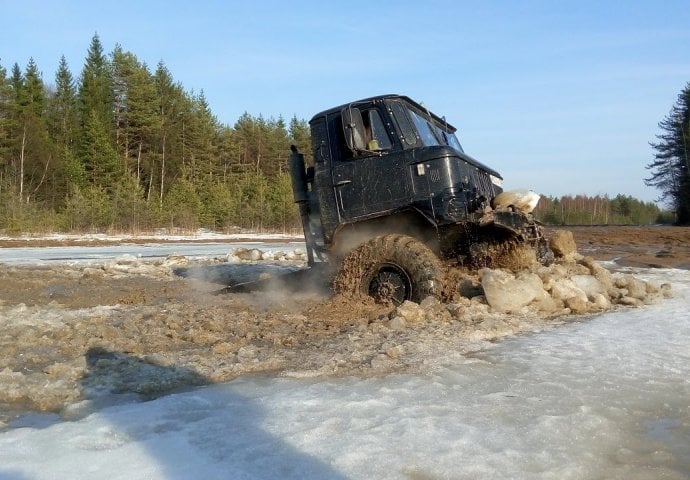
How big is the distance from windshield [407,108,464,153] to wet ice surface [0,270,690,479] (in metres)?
3.42

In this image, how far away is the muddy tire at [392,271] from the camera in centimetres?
602

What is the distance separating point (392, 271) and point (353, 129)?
1.71m

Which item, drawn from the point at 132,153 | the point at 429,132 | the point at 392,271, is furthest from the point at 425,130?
the point at 132,153

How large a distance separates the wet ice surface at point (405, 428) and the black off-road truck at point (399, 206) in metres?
2.03

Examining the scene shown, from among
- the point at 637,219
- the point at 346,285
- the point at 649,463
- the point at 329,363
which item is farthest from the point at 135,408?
the point at 637,219

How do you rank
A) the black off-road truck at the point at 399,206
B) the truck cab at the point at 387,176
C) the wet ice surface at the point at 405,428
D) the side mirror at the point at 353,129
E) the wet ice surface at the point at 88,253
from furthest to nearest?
the wet ice surface at the point at 88,253, the side mirror at the point at 353,129, the truck cab at the point at 387,176, the black off-road truck at the point at 399,206, the wet ice surface at the point at 405,428

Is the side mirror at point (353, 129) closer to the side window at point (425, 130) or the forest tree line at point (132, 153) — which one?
the side window at point (425, 130)

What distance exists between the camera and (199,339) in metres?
5.21

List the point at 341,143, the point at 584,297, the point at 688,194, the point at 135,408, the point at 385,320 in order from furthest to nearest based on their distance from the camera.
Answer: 1. the point at 688,194
2. the point at 341,143
3. the point at 584,297
4. the point at 385,320
5. the point at 135,408

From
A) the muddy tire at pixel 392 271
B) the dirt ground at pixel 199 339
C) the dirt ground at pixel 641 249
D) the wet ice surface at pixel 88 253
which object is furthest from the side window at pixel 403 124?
the wet ice surface at pixel 88 253

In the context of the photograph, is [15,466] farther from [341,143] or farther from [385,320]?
[341,143]

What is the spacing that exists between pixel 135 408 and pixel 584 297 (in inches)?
200

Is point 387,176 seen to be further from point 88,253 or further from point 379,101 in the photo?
point 88,253

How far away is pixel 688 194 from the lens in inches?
1932
